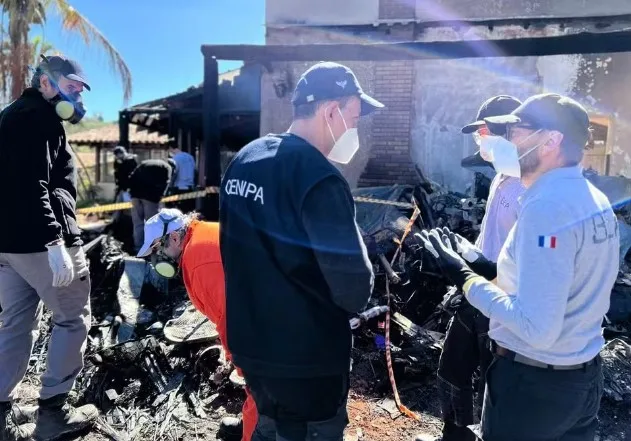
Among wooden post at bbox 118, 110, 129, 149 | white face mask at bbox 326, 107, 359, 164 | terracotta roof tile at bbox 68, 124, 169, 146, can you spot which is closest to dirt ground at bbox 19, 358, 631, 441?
white face mask at bbox 326, 107, 359, 164

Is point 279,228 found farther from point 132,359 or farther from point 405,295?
point 405,295

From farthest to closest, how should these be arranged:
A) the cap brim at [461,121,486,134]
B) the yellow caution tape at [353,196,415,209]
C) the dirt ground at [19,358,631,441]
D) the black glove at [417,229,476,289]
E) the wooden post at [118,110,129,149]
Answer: the wooden post at [118,110,129,149] < the yellow caution tape at [353,196,415,209] < the dirt ground at [19,358,631,441] < the cap brim at [461,121,486,134] < the black glove at [417,229,476,289]

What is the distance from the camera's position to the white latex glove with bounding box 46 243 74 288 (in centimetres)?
282

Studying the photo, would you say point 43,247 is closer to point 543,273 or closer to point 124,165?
point 543,273

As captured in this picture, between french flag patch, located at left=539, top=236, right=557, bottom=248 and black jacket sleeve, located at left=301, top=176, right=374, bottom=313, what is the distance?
1.93 ft

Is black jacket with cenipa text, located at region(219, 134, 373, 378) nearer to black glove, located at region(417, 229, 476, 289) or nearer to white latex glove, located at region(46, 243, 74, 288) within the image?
black glove, located at region(417, 229, 476, 289)

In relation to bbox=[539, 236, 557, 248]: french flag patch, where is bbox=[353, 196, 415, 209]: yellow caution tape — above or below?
below

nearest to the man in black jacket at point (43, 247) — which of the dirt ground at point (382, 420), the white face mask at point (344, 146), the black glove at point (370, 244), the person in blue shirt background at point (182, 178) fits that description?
the dirt ground at point (382, 420)

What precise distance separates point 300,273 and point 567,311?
947 mm

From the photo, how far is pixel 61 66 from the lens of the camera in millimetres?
3029

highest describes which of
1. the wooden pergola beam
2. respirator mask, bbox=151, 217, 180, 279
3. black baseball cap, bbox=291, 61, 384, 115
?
the wooden pergola beam

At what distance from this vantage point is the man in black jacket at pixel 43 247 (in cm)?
282

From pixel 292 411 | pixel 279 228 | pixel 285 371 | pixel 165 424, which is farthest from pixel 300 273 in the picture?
pixel 165 424

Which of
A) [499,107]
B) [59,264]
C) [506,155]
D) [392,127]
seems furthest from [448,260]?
[392,127]
